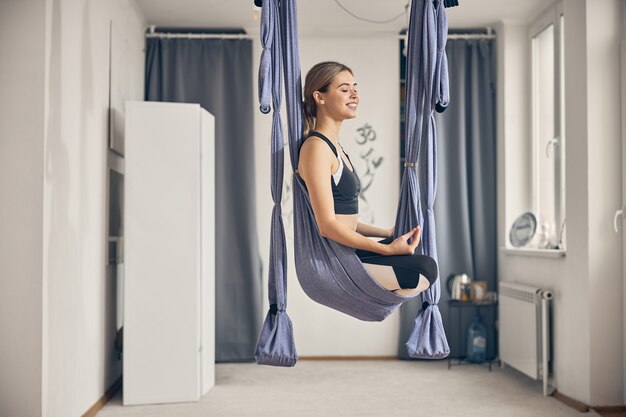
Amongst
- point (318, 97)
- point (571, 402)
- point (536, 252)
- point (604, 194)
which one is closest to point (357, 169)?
point (536, 252)

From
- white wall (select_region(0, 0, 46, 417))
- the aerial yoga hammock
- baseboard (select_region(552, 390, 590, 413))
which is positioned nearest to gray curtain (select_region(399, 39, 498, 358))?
baseboard (select_region(552, 390, 590, 413))

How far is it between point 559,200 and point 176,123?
2.47m

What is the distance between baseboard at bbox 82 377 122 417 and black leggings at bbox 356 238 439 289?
2027 mm

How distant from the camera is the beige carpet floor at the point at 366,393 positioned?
12.8 feet

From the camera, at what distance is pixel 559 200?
4676mm

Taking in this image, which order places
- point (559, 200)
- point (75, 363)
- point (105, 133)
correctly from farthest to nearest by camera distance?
point (559, 200), point (105, 133), point (75, 363)

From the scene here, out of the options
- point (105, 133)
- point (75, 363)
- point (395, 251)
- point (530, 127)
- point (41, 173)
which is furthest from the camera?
point (530, 127)

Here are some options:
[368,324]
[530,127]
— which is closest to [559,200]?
[530,127]

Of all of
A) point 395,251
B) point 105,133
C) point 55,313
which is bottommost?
point 55,313

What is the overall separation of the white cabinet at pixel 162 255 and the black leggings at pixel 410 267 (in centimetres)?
190

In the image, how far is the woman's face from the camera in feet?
8.55

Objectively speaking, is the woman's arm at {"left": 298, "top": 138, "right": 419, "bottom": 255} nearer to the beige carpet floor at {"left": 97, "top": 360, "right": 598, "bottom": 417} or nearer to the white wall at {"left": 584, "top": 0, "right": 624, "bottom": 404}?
the beige carpet floor at {"left": 97, "top": 360, "right": 598, "bottom": 417}

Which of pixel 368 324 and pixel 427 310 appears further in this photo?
pixel 368 324

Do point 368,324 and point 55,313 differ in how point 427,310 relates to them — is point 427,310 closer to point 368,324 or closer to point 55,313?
point 55,313
